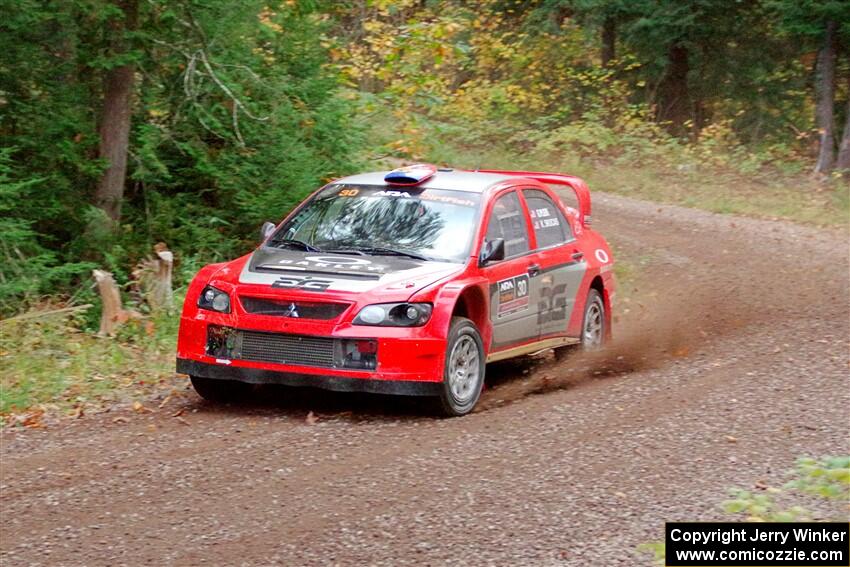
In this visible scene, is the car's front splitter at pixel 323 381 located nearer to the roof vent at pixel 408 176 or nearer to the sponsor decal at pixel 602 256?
the roof vent at pixel 408 176

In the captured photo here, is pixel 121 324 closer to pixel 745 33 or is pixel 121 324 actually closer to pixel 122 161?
pixel 122 161

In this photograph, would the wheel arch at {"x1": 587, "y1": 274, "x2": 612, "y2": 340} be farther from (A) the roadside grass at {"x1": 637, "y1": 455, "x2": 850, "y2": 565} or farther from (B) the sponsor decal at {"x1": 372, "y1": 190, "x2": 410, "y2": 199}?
(A) the roadside grass at {"x1": 637, "y1": 455, "x2": 850, "y2": 565}

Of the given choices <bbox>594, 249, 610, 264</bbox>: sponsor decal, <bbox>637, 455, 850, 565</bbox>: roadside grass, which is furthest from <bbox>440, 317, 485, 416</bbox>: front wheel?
<bbox>594, 249, 610, 264</bbox>: sponsor decal

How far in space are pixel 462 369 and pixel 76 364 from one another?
3.90 m

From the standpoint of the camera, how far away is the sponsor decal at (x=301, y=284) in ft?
27.7

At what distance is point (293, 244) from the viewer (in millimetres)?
9594

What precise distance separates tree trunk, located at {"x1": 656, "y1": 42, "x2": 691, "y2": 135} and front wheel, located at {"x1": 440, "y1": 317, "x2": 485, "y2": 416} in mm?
23982

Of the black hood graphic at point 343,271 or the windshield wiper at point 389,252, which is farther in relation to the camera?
the windshield wiper at point 389,252

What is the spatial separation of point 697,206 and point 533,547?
20.6m

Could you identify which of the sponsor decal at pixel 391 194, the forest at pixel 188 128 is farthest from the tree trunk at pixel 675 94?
the sponsor decal at pixel 391 194

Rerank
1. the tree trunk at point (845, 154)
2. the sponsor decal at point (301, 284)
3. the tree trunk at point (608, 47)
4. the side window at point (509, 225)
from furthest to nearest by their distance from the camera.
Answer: the tree trunk at point (608, 47), the tree trunk at point (845, 154), the side window at point (509, 225), the sponsor decal at point (301, 284)

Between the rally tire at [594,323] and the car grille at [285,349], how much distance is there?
3536mm

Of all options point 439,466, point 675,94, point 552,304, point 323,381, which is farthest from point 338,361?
point 675,94

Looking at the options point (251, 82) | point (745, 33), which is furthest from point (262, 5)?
point (745, 33)
